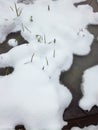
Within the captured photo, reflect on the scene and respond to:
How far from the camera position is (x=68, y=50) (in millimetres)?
1968

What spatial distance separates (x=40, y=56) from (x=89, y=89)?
1.28 ft

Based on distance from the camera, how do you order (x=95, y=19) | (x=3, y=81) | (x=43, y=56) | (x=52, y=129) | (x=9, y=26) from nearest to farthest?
(x=52, y=129) → (x=3, y=81) → (x=43, y=56) → (x=9, y=26) → (x=95, y=19)

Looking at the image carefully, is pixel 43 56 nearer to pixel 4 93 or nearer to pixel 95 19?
pixel 4 93

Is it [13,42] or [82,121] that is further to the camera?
[13,42]

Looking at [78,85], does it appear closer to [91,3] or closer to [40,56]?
[40,56]

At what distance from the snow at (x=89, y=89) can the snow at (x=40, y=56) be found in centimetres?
9

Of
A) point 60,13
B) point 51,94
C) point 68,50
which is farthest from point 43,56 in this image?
point 60,13

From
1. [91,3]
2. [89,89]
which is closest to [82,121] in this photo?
[89,89]

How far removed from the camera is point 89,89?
179 centimetres

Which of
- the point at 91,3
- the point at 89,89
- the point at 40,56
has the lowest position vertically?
the point at 89,89

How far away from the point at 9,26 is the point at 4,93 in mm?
590

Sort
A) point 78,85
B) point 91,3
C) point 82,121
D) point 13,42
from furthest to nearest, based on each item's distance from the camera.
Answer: point 91,3 < point 13,42 < point 78,85 < point 82,121

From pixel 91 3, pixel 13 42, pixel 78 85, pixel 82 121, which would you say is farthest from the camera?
pixel 91 3

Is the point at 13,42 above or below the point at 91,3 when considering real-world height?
below
